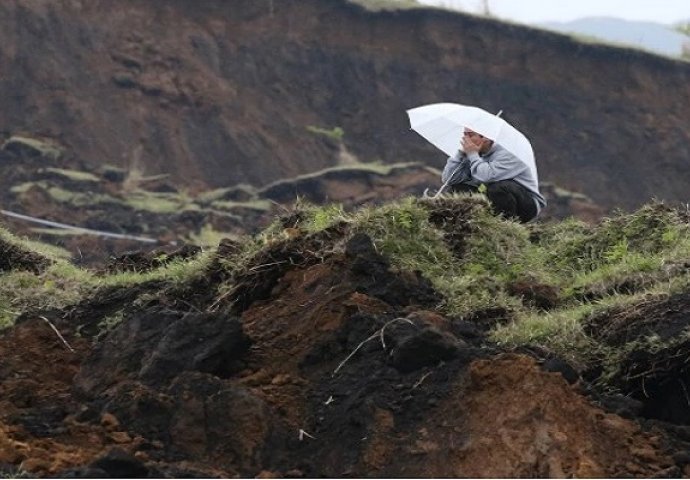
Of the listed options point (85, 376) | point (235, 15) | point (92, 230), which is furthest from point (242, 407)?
point (235, 15)

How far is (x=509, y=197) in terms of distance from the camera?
357 inches

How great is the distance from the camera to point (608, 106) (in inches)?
1387

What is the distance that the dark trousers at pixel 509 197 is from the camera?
29.6 feet

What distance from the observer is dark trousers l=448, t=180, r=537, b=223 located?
29.6 ft

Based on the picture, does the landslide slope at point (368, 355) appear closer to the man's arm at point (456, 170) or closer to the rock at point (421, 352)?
the rock at point (421, 352)

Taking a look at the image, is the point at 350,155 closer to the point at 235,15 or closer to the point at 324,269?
the point at 235,15

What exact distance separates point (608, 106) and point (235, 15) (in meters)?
8.51

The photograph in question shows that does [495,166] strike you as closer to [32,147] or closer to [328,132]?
[32,147]

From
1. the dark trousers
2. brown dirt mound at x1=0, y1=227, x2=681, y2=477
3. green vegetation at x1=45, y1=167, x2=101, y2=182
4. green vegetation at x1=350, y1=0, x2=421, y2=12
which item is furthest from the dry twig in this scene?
green vegetation at x1=350, y1=0, x2=421, y2=12

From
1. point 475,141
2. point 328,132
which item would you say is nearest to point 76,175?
point 328,132

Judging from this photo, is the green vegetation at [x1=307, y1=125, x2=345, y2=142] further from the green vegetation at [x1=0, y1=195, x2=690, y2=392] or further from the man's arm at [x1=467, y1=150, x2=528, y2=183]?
the green vegetation at [x1=0, y1=195, x2=690, y2=392]

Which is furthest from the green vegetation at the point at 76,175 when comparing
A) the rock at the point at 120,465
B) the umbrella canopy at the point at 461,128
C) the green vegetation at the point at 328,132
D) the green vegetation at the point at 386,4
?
the rock at the point at 120,465

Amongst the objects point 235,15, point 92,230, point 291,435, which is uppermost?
point 291,435

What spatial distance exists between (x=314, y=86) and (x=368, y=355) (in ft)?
93.4
